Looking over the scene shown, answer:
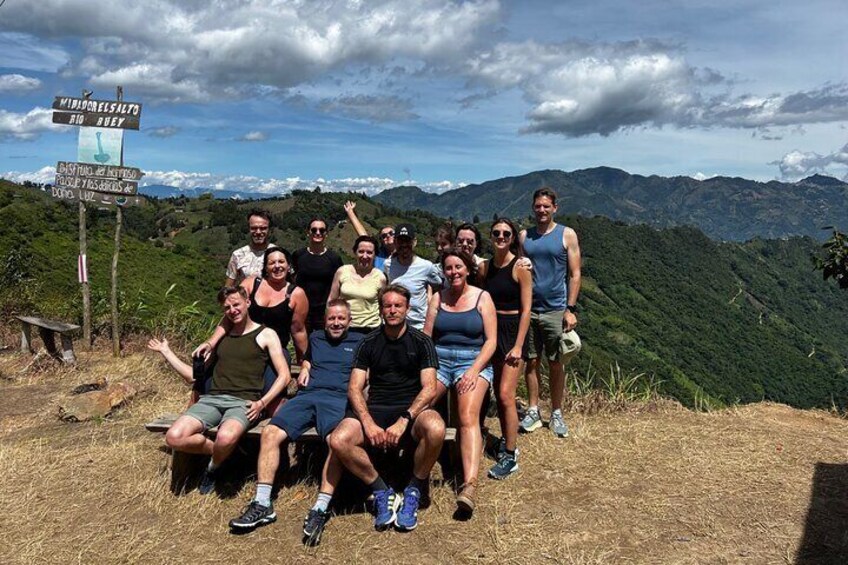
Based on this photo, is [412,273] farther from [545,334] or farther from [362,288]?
[545,334]

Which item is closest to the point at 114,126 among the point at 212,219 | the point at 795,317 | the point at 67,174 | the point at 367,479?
the point at 67,174

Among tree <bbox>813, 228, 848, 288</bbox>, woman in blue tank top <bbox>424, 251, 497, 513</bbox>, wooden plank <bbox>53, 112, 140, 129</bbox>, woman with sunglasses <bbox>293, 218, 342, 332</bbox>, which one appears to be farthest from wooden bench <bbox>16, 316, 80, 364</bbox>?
tree <bbox>813, 228, 848, 288</bbox>

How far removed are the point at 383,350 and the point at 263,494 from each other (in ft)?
3.73

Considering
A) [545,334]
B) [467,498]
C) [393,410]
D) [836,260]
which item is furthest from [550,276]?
[836,260]

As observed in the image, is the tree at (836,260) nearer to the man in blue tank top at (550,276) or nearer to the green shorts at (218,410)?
the man in blue tank top at (550,276)

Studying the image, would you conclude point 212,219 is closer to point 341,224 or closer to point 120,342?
point 341,224

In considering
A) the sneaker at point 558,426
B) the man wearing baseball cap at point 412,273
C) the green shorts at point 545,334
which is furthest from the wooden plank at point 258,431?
the sneaker at point 558,426

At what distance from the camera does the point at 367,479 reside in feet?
11.8

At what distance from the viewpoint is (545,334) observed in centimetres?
466

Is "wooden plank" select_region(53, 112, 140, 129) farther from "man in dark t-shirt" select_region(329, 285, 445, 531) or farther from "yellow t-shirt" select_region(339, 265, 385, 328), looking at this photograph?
"man in dark t-shirt" select_region(329, 285, 445, 531)

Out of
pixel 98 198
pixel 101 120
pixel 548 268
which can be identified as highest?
pixel 101 120

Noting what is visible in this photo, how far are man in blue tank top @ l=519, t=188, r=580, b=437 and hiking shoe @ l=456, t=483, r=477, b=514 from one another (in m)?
1.45

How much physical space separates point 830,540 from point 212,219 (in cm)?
9371

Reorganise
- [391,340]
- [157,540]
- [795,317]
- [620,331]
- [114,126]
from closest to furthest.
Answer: [157,540] → [391,340] → [114,126] → [620,331] → [795,317]
